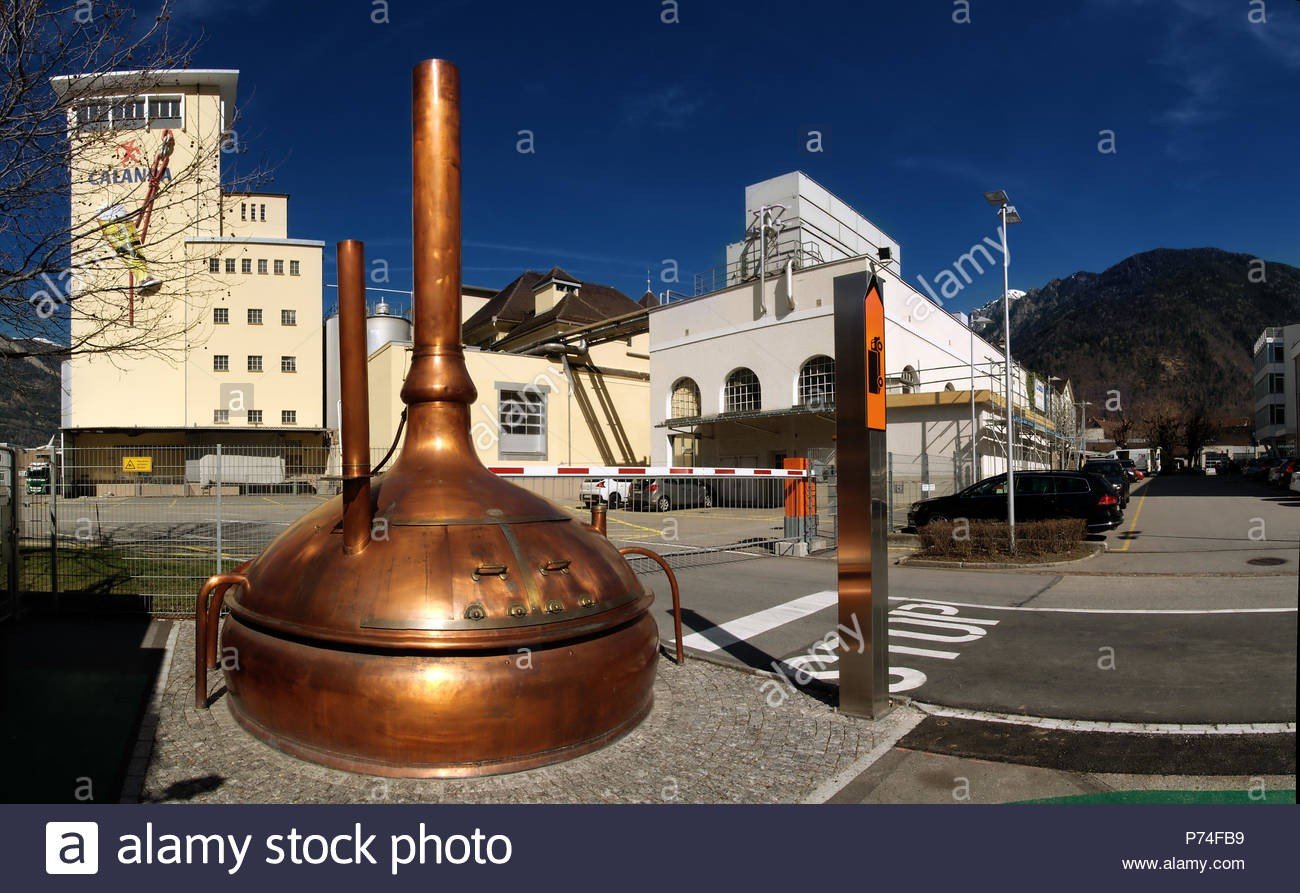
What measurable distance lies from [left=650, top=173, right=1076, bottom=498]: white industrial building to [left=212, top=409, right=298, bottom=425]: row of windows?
21799mm

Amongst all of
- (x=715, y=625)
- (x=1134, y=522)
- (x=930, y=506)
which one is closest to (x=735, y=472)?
(x=930, y=506)

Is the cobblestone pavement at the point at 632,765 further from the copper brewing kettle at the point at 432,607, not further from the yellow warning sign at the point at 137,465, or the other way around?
the yellow warning sign at the point at 137,465

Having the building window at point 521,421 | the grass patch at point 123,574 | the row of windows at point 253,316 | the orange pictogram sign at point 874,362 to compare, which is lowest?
the grass patch at point 123,574

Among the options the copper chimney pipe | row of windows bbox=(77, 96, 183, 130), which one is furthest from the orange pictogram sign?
row of windows bbox=(77, 96, 183, 130)

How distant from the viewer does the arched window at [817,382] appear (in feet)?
112

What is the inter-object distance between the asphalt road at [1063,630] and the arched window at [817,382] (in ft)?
61.1

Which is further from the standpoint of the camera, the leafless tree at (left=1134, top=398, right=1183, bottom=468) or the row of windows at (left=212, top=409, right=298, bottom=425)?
the leafless tree at (left=1134, top=398, right=1183, bottom=468)

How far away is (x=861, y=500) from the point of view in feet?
19.6

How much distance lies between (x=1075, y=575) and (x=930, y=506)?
576 centimetres

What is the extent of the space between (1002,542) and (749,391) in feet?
75.8

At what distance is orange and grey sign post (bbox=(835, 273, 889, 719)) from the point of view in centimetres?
595

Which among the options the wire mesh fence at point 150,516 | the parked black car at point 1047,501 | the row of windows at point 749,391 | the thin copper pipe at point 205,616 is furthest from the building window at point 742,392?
the thin copper pipe at point 205,616

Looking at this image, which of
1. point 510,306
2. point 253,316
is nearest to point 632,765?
point 253,316

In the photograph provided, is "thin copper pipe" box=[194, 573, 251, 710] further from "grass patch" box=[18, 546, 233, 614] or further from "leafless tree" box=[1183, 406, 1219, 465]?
"leafless tree" box=[1183, 406, 1219, 465]
